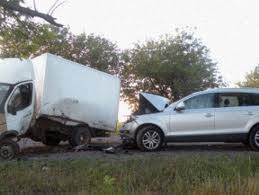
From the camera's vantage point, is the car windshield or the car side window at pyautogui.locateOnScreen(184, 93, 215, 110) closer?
the car windshield

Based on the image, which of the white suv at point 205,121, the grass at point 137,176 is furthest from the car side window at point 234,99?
the grass at point 137,176

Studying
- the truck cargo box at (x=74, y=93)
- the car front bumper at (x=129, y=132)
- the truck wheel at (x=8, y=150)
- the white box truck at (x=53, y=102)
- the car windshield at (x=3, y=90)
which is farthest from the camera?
the truck cargo box at (x=74, y=93)

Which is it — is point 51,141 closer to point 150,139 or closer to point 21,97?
point 21,97

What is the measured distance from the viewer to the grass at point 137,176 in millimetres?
8919

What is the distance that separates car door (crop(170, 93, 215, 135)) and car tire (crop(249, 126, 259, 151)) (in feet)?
3.61

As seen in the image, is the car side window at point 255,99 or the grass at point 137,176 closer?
the grass at point 137,176

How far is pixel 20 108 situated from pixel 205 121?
17.0 feet

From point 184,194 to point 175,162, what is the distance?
4.20 metres

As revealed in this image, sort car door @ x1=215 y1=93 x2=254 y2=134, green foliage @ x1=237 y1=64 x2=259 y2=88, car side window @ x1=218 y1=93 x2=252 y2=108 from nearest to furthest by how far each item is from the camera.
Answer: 1. car door @ x1=215 y1=93 x2=254 y2=134
2. car side window @ x1=218 y1=93 x2=252 y2=108
3. green foliage @ x1=237 y1=64 x2=259 y2=88

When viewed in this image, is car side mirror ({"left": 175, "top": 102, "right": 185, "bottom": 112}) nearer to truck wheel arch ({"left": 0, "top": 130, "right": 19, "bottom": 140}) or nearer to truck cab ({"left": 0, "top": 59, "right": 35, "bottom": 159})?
truck cab ({"left": 0, "top": 59, "right": 35, "bottom": 159})

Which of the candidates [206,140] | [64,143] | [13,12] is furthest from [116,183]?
[64,143]

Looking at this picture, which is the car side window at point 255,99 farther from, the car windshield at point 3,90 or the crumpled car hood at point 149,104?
the car windshield at point 3,90

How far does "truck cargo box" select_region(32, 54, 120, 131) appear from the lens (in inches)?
739

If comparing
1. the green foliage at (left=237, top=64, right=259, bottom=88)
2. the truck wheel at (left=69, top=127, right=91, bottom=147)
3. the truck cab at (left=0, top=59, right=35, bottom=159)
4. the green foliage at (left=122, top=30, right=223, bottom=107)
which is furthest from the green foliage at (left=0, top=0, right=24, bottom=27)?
the green foliage at (left=237, top=64, right=259, bottom=88)
